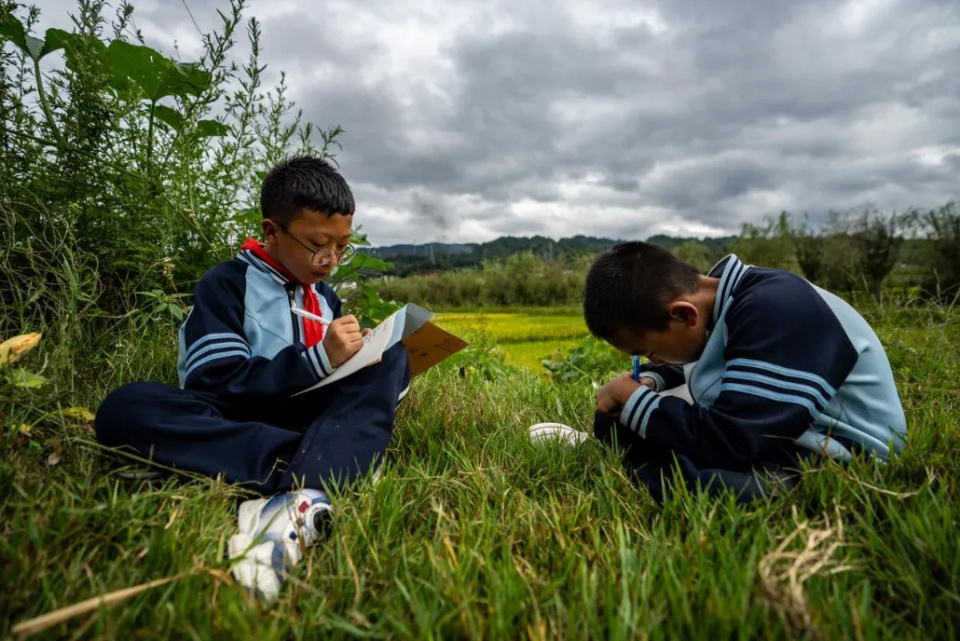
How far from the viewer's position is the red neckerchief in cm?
204

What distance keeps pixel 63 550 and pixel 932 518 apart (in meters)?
1.83

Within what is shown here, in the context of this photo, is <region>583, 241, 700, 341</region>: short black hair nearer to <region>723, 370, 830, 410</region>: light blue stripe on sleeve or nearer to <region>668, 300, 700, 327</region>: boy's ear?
<region>668, 300, 700, 327</region>: boy's ear

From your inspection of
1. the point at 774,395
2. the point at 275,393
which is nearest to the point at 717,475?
the point at 774,395

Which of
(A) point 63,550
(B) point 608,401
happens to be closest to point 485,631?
(A) point 63,550

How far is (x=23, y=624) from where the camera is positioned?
774mm

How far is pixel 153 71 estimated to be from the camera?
2223 millimetres

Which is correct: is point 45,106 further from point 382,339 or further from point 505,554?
point 505,554

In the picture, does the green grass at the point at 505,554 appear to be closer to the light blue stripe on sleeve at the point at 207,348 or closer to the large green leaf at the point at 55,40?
the light blue stripe on sleeve at the point at 207,348

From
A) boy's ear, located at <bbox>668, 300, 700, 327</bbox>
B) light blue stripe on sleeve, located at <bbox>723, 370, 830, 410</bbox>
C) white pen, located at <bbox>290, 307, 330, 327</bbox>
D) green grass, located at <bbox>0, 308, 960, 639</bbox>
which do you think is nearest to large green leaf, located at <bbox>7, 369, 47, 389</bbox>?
green grass, located at <bbox>0, 308, 960, 639</bbox>

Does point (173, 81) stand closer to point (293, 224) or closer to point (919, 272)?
point (293, 224)

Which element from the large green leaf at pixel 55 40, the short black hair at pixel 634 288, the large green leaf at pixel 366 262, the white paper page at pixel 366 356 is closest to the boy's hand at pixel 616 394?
the short black hair at pixel 634 288

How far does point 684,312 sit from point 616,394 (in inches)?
13.9

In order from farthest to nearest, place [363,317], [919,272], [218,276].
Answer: [919,272], [363,317], [218,276]

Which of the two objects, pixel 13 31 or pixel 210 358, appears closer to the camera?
pixel 210 358
